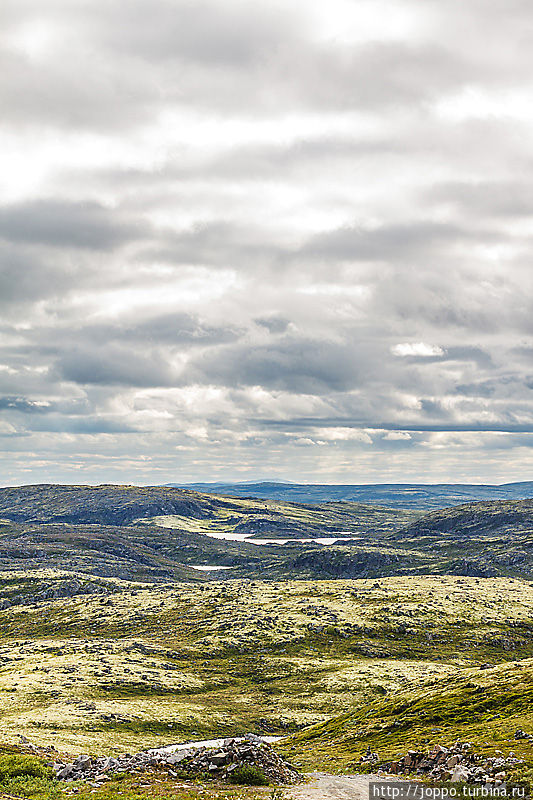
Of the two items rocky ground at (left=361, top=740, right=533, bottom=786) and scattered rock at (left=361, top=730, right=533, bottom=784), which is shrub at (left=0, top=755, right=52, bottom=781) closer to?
rocky ground at (left=361, top=740, right=533, bottom=786)

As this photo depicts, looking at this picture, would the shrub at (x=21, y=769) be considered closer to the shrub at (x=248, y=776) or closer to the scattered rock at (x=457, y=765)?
the shrub at (x=248, y=776)

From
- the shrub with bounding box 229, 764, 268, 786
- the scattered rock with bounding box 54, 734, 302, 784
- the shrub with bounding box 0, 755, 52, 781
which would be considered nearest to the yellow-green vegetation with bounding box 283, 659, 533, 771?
the scattered rock with bounding box 54, 734, 302, 784

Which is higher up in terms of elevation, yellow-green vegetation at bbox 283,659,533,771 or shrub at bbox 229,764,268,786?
shrub at bbox 229,764,268,786

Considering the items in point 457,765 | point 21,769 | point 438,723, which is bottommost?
point 438,723

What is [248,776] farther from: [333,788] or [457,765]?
[457,765]

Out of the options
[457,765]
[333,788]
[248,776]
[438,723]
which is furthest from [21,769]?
[438,723]

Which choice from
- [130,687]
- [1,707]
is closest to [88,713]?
[1,707]
